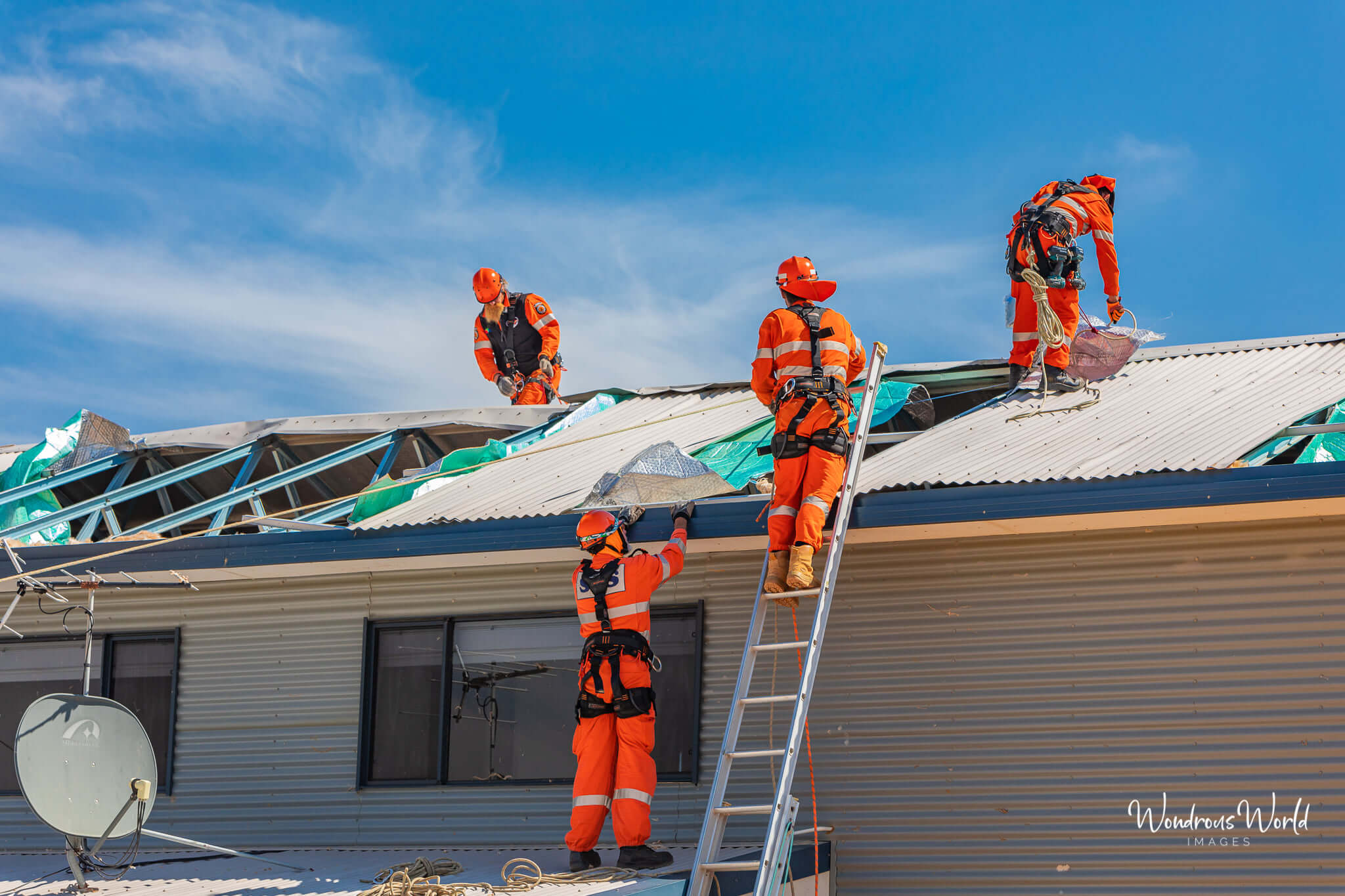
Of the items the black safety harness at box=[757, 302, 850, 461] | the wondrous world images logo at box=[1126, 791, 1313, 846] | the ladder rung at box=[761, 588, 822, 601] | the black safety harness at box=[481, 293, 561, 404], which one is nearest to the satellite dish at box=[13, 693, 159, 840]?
the ladder rung at box=[761, 588, 822, 601]

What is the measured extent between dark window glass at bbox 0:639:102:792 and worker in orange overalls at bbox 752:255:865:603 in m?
5.38

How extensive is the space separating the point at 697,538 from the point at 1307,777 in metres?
3.54

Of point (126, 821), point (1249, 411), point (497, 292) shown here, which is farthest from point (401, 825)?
point (497, 292)

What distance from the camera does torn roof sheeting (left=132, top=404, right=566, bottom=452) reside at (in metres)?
11.1

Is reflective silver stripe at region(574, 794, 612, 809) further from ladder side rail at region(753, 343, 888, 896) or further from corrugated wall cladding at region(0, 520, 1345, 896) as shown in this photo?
corrugated wall cladding at region(0, 520, 1345, 896)

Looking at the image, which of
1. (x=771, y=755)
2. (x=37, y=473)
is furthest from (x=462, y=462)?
(x=37, y=473)

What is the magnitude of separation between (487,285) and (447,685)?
21.8 ft

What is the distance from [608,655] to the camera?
6.96m

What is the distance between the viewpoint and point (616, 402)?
466 inches

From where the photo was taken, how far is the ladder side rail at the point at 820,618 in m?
5.96

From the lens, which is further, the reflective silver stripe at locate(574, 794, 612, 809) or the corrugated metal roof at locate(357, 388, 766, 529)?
the corrugated metal roof at locate(357, 388, 766, 529)

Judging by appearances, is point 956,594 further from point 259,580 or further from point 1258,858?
point 259,580

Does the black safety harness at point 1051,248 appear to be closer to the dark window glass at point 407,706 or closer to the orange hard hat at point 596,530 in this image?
the orange hard hat at point 596,530

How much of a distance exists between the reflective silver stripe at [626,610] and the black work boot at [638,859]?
1.24 m
